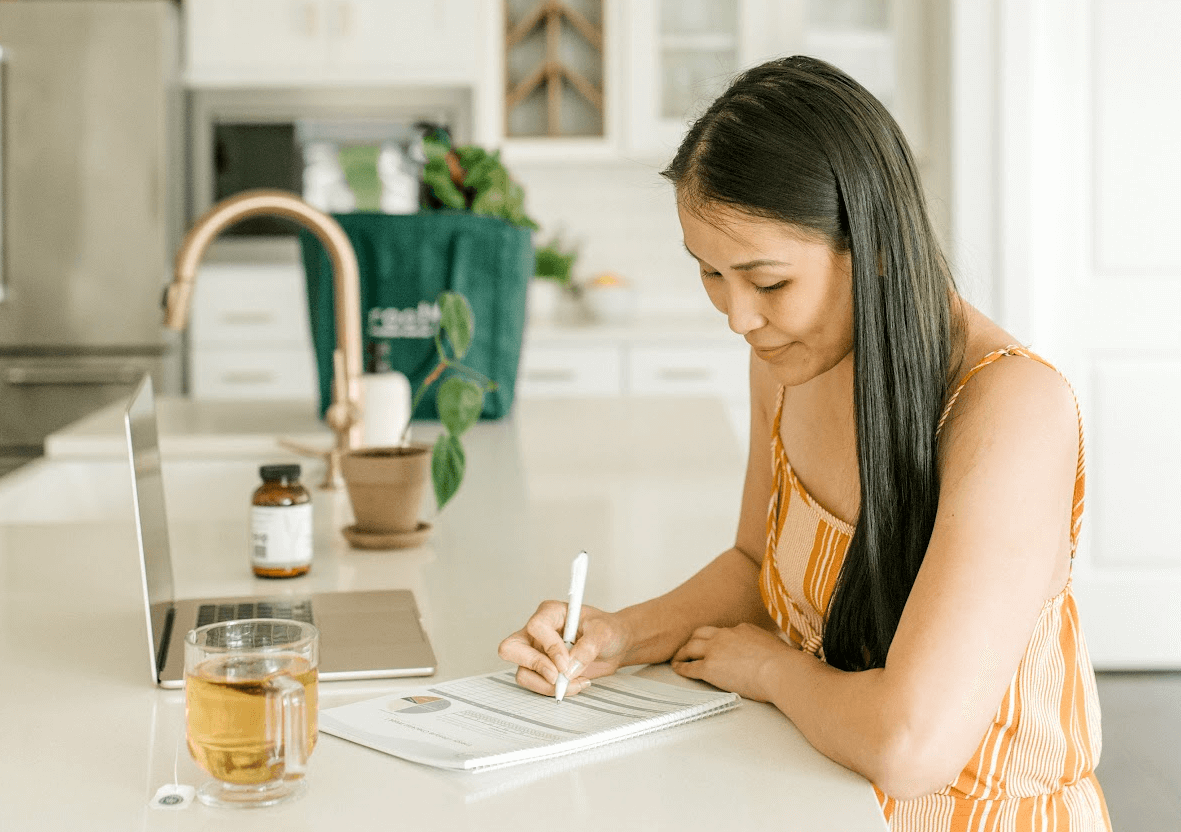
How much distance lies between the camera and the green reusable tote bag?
Answer: 239 centimetres

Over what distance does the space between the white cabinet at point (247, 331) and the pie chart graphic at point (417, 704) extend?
323cm

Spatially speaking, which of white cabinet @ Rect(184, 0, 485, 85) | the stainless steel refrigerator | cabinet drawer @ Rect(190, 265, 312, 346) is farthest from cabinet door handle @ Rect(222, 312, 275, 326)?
white cabinet @ Rect(184, 0, 485, 85)

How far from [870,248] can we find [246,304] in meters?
3.37

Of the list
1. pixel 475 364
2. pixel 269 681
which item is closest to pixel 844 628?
pixel 269 681

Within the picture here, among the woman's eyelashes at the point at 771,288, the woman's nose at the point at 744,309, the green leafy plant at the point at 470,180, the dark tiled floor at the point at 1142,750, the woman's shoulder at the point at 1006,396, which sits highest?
the green leafy plant at the point at 470,180

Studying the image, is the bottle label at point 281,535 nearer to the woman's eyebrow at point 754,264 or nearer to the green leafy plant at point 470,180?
the woman's eyebrow at point 754,264

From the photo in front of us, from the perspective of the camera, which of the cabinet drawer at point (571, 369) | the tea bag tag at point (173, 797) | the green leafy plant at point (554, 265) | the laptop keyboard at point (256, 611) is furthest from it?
the green leafy plant at point (554, 265)

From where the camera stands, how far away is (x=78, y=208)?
3875mm

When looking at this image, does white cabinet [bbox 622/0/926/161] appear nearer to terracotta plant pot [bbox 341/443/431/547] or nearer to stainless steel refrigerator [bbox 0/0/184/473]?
stainless steel refrigerator [bbox 0/0/184/473]

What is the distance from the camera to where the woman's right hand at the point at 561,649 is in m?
1.03

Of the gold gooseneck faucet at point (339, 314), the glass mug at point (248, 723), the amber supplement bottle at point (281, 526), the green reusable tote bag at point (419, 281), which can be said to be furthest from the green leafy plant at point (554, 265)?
the glass mug at point (248, 723)

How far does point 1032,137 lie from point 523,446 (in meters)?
2.14

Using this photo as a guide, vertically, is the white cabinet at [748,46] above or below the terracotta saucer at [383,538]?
above

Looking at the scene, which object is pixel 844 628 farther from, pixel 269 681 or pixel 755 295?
pixel 269 681
